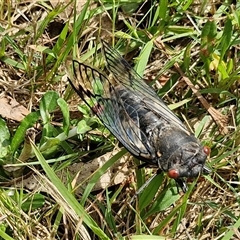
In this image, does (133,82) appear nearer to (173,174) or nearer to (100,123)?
(100,123)

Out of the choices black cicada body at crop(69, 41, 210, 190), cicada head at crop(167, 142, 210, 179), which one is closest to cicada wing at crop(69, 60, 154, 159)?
black cicada body at crop(69, 41, 210, 190)

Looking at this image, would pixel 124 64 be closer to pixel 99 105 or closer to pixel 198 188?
pixel 99 105

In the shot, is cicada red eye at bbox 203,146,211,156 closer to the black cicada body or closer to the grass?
the black cicada body

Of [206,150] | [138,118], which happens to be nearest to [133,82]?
[138,118]

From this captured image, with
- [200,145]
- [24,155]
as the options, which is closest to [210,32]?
[200,145]

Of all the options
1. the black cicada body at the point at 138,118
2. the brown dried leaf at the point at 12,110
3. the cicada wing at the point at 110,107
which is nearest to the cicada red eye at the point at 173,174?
the black cicada body at the point at 138,118

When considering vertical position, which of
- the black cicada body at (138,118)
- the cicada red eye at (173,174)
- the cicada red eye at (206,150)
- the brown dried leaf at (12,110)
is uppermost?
the brown dried leaf at (12,110)

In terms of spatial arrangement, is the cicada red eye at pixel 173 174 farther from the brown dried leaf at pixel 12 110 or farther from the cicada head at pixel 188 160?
the brown dried leaf at pixel 12 110
